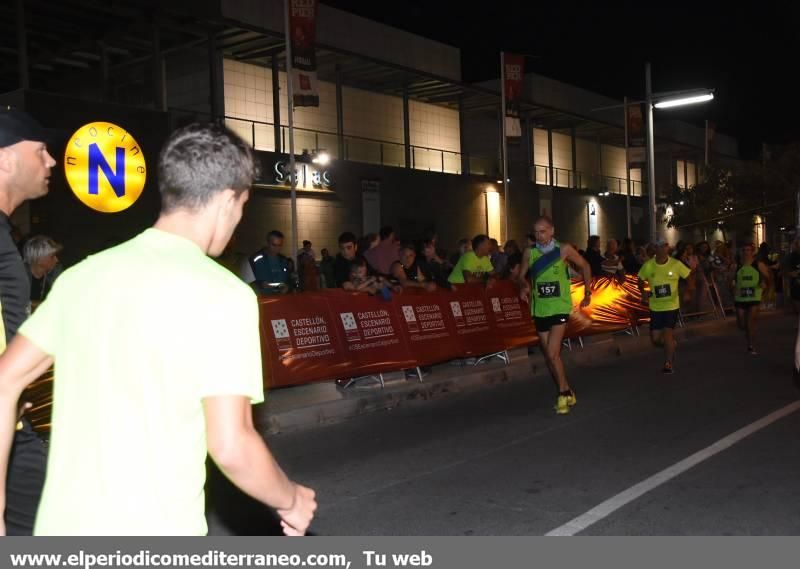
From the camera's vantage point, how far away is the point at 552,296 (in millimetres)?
8758

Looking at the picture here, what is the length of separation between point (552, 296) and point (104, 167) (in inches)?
391

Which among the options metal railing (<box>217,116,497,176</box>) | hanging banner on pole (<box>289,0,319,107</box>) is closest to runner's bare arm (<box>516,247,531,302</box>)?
hanging banner on pole (<box>289,0,319,107</box>)

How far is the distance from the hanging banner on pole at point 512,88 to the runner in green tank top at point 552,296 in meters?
16.0

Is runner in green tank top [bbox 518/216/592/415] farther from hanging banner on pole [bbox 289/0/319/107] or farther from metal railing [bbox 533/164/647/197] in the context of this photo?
metal railing [bbox 533/164/647/197]

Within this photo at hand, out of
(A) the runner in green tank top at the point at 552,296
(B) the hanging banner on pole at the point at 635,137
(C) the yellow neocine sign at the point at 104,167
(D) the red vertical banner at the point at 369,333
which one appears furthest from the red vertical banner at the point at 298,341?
(B) the hanging banner on pole at the point at 635,137

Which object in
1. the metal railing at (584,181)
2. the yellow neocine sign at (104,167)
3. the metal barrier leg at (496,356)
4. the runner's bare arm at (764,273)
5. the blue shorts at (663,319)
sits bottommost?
the metal barrier leg at (496,356)

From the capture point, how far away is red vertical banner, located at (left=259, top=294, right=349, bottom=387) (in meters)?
8.98

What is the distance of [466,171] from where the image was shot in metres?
32.1

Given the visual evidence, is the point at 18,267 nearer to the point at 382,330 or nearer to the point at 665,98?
the point at 382,330

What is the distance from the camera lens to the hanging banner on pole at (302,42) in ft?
53.6

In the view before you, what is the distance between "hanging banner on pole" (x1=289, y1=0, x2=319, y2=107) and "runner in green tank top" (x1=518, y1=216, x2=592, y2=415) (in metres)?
8.87

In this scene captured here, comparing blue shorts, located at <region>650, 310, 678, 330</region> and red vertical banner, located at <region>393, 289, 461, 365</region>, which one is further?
blue shorts, located at <region>650, 310, 678, 330</region>

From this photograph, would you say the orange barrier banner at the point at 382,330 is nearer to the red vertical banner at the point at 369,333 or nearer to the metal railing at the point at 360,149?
the red vertical banner at the point at 369,333

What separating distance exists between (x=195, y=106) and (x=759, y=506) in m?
22.6
